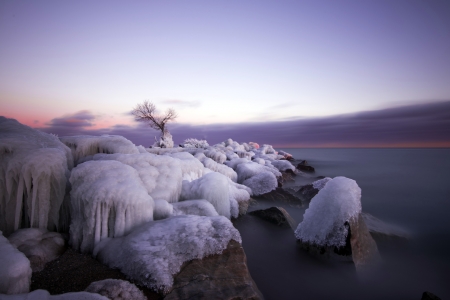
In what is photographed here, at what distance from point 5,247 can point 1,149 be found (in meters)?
2.75

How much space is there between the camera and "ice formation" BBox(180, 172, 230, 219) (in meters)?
7.81

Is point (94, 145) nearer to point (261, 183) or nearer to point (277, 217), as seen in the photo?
point (277, 217)

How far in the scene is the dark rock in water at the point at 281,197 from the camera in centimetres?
1228

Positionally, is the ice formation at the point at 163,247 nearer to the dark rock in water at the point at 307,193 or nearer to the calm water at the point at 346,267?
the calm water at the point at 346,267

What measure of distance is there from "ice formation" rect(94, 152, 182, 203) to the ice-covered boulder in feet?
8.08

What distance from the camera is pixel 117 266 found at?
4184mm

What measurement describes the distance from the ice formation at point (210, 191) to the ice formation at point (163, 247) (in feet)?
8.50

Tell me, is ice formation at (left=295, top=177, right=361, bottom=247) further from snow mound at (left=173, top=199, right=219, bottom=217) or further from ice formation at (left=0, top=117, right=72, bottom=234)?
ice formation at (left=0, top=117, right=72, bottom=234)

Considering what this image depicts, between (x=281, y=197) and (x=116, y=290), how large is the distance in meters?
10.3

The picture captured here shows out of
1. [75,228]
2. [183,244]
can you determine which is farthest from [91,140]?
[183,244]

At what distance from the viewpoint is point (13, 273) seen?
9.69ft

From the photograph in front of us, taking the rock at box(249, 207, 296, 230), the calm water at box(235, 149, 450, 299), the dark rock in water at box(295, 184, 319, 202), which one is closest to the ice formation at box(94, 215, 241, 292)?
the calm water at box(235, 149, 450, 299)

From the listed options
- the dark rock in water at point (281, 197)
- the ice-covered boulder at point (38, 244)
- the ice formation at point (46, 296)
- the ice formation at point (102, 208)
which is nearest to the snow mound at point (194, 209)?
the ice formation at point (102, 208)

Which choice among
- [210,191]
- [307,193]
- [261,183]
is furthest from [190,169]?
[307,193]
